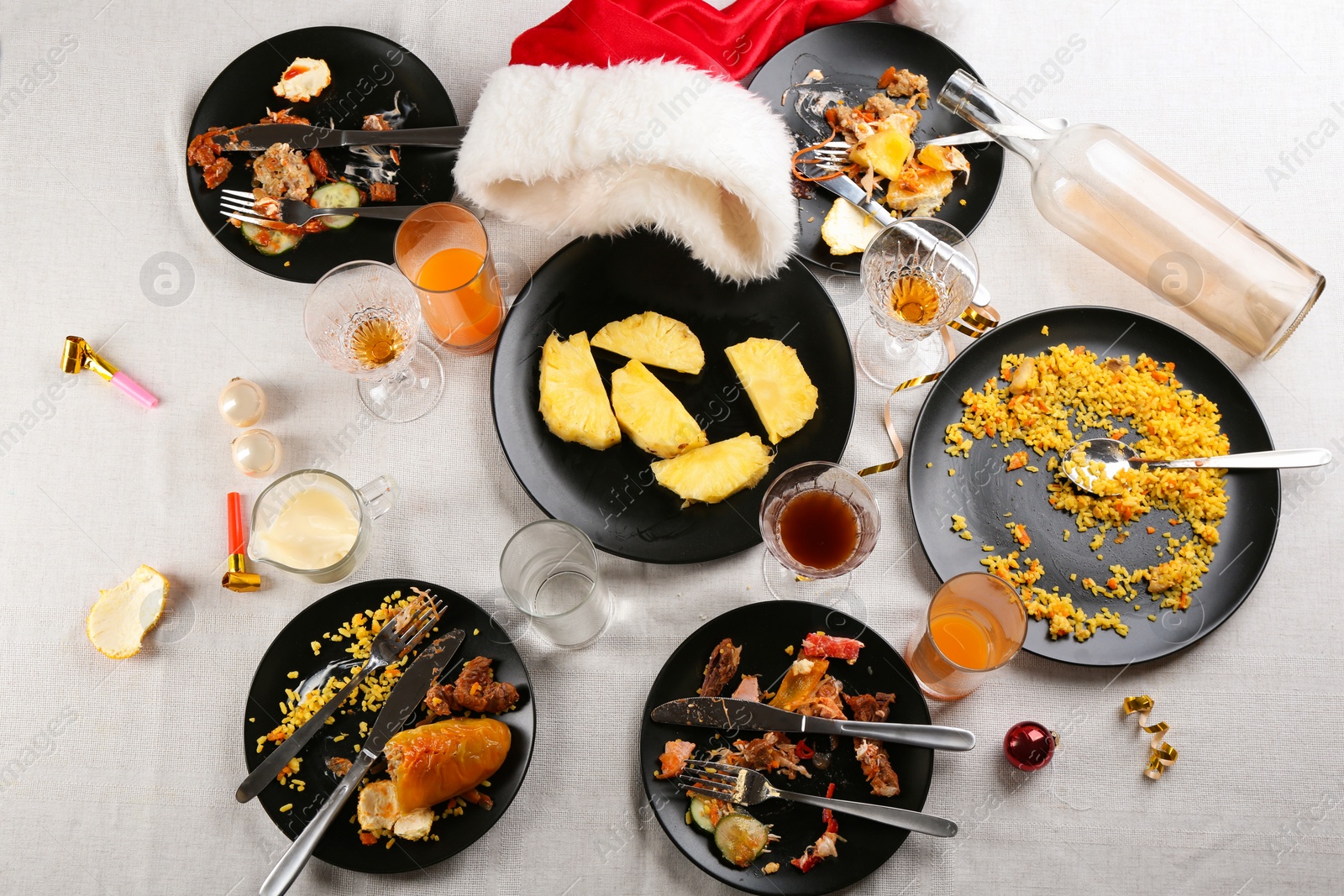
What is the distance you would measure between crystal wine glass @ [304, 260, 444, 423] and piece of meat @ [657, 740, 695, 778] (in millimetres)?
906

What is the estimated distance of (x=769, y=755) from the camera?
4.94 ft

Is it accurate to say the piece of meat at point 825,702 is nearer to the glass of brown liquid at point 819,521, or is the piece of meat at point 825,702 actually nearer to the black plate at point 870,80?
the glass of brown liquid at point 819,521

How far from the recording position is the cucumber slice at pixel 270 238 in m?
1.78

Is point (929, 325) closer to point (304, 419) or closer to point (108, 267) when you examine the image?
point (304, 419)

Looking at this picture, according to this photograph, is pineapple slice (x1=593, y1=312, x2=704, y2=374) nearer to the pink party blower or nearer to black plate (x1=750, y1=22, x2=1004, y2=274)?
black plate (x1=750, y1=22, x2=1004, y2=274)

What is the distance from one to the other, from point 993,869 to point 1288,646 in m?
0.73

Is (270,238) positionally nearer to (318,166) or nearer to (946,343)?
(318,166)

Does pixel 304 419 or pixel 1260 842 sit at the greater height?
pixel 1260 842

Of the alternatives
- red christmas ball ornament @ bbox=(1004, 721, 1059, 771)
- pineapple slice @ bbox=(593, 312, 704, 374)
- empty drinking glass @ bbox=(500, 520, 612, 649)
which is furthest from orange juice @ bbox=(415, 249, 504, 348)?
red christmas ball ornament @ bbox=(1004, 721, 1059, 771)

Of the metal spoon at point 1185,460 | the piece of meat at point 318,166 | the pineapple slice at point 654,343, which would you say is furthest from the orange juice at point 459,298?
the metal spoon at point 1185,460

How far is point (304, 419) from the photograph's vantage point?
1.79m

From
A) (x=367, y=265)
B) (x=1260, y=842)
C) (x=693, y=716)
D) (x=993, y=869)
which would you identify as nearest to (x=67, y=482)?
(x=367, y=265)

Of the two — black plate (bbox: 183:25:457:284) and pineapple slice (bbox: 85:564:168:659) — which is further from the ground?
black plate (bbox: 183:25:457:284)

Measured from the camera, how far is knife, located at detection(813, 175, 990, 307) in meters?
1.74
